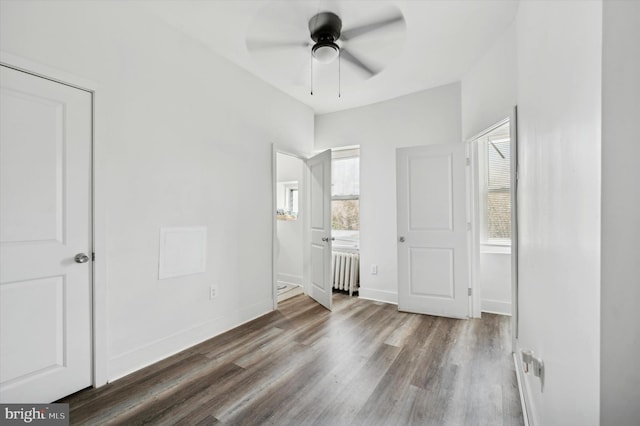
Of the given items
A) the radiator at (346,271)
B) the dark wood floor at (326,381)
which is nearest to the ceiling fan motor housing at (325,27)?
the dark wood floor at (326,381)

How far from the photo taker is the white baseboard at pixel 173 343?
6.99 feet

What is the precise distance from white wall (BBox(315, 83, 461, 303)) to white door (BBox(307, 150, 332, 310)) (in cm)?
66

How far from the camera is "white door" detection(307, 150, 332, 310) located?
3.68 metres

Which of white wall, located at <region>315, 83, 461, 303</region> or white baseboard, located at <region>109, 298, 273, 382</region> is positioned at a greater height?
white wall, located at <region>315, 83, 461, 303</region>

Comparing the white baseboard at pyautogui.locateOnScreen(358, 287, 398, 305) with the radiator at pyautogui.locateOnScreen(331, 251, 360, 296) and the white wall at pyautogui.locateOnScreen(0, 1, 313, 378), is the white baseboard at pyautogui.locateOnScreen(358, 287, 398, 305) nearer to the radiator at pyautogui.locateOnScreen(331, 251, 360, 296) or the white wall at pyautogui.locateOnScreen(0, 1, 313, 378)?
the radiator at pyautogui.locateOnScreen(331, 251, 360, 296)

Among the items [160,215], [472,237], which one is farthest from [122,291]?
[472,237]

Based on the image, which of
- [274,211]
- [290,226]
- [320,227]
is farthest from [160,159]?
[290,226]

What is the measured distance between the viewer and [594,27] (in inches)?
27.2

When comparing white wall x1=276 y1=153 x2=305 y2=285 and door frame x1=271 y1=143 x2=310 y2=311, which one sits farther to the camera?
white wall x1=276 y1=153 x2=305 y2=285

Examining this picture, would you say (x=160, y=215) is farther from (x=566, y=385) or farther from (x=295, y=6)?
(x=566, y=385)

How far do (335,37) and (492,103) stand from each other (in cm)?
172

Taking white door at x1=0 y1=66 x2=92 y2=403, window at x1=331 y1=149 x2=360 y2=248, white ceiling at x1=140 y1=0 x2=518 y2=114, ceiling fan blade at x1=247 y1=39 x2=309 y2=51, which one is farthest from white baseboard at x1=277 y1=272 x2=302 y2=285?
ceiling fan blade at x1=247 y1=39 x2=309 y2=51

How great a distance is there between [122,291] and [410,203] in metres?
3.05

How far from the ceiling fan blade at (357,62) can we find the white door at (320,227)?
111cm
